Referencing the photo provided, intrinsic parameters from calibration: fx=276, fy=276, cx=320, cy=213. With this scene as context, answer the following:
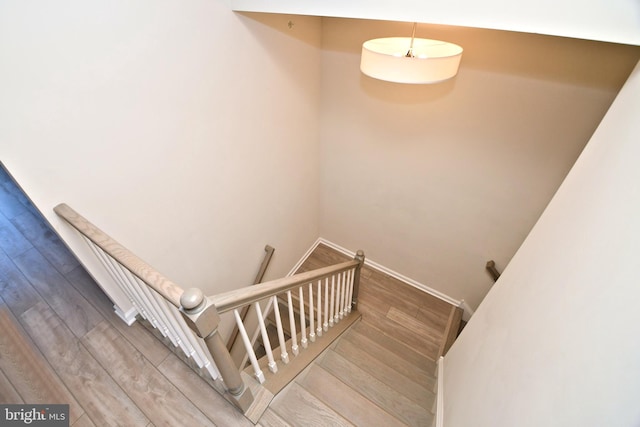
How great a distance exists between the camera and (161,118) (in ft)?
4.70

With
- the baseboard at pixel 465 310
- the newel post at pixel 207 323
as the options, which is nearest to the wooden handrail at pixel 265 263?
the newel post at pixel 207 323

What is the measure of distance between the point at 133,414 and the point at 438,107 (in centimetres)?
274

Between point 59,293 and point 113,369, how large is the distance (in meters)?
0.76

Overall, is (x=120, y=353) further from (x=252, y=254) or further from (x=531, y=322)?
(x=531, y=322)

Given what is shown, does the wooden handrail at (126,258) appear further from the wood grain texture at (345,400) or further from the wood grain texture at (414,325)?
the wood grain texture at (414,325)

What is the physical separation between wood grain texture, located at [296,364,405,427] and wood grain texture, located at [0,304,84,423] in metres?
1.17

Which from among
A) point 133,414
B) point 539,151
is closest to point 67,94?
point 133,414

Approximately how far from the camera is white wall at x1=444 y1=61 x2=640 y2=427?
57 cm

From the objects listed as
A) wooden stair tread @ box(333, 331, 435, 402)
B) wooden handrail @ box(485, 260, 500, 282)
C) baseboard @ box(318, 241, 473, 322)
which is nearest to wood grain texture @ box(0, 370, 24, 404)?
wooden stair tread @ box(333, 331, 435, 402)

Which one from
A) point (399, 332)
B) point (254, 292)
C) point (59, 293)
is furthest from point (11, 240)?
point (399, 332)

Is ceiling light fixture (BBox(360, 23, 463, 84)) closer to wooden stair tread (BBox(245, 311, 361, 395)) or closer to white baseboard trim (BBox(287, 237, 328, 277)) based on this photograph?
wooden stair tread (BBox(245, 311, 361, 395))

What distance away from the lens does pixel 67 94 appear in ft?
3.57

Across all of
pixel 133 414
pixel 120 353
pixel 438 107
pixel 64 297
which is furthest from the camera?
pixel 438 107

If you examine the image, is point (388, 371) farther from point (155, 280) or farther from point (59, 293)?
point (59, 293)
